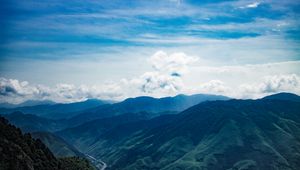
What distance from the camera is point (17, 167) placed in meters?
197

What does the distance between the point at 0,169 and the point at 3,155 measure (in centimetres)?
1186

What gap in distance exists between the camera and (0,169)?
618 ft

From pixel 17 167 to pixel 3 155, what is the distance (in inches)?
411

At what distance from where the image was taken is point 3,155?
19888cm

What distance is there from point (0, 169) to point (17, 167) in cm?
997
